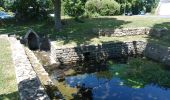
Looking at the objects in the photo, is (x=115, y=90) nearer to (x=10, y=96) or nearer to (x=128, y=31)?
(x=10, y=96)

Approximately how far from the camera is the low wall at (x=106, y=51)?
913 inches

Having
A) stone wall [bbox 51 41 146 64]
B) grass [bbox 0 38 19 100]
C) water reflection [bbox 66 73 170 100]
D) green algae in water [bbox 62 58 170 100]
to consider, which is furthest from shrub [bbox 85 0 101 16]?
water reflection [bbox 66 73 170 100]

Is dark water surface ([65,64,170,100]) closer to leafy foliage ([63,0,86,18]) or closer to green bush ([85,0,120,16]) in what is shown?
green bush ([85,0,120,16])

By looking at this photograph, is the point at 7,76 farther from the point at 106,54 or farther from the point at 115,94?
the point at 106,54

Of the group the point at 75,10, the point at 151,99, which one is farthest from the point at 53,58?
the point at 75,10

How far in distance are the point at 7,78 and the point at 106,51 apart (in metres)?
11.9

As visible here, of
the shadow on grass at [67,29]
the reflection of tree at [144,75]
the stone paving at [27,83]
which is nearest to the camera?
the stone paving at [27,83]

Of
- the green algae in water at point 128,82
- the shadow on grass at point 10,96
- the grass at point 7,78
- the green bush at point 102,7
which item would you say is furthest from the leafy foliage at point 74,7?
the shadow on grass at point 10,96

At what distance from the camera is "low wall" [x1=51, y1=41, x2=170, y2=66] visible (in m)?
23.2

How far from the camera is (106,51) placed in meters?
24.5

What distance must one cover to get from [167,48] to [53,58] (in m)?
8.45

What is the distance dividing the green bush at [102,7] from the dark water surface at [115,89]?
23.4 m

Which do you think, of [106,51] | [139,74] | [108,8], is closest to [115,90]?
[139,74]

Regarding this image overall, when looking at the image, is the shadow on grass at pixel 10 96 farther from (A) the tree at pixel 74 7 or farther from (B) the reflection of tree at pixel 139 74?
(A) the tree at pixel 74 7
